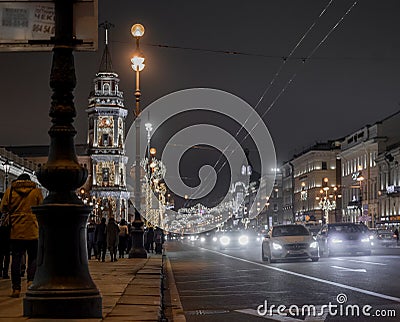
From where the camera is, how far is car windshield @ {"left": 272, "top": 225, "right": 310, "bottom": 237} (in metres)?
33.6

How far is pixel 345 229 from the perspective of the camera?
1566 inches

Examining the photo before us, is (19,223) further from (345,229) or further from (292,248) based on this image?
(345,229)

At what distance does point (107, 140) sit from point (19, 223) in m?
162

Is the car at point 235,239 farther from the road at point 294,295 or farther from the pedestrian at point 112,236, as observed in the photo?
the road at point 294,295

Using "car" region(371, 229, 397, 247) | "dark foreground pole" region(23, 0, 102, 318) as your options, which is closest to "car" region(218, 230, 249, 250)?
"car" region(371, 229, 397, 247)

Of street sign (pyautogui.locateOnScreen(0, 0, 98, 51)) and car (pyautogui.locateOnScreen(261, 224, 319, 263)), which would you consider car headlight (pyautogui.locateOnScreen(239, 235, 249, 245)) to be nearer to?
car (pyautogui.locateOnScreen(261, 224, 319, 263))

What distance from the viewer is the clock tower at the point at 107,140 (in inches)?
6757

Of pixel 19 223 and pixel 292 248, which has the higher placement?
pixel 19 223

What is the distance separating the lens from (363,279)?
2020 centimetres

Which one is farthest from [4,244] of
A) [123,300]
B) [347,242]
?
[347,242]

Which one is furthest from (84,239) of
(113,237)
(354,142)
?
(354,142)

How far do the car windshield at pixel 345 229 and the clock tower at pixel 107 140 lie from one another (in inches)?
5173

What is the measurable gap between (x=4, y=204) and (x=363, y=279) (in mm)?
9581

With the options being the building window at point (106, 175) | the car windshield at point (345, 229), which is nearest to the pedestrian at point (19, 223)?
the car windshield at point (345, 229)
